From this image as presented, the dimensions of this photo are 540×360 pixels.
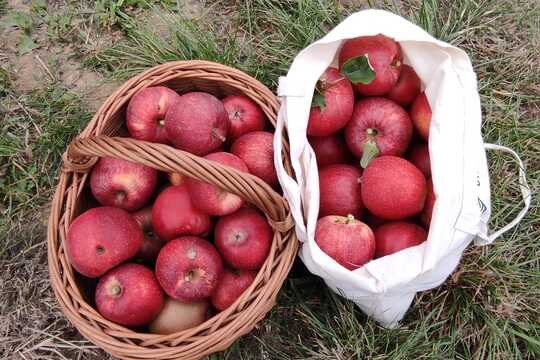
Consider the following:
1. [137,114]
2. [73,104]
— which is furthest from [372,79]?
[73,104]

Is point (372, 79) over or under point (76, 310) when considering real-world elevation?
over

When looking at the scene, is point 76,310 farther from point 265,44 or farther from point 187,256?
point 265,44

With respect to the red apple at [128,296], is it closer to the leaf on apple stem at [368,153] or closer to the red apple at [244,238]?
the red apple at [244,238]

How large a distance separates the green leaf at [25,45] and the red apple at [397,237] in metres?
1.97

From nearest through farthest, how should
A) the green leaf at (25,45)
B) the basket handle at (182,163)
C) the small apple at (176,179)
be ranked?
1. the basket handle at (182,163)
2. the small apple at (176,179)
3. the green leaf at (25,45)

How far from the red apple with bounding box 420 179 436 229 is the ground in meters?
0.41

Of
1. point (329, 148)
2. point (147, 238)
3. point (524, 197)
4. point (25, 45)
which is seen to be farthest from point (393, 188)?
point (25, 45)

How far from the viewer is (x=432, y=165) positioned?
1.53 meters

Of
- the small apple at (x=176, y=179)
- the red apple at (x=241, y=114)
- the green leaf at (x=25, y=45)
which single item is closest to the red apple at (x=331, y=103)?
the red apple at (x=241, y=114)

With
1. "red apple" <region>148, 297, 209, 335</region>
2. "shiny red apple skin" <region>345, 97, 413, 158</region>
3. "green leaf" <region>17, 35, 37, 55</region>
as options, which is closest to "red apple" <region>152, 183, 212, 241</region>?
"red apple" <region>148, 297, 209, 335</region>

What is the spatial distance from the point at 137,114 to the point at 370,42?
2.73ft

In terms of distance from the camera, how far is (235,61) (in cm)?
238

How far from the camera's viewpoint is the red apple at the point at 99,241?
151 cm

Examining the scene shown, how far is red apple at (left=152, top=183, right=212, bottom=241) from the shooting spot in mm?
1594
